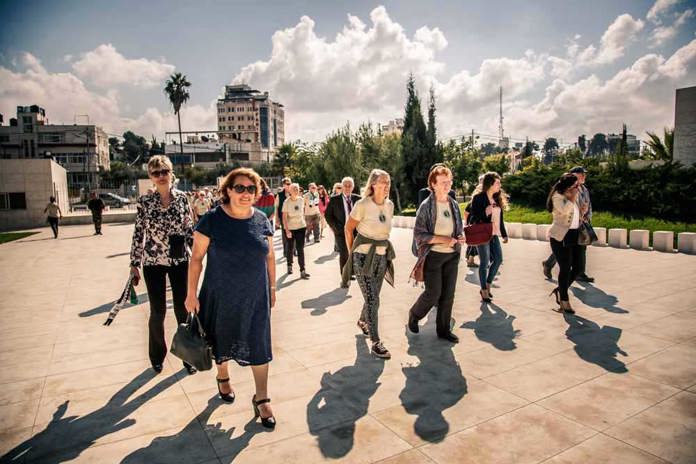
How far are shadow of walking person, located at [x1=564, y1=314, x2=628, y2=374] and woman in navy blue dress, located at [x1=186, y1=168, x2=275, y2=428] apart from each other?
10.6ft

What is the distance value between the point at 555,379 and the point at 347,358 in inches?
77.6

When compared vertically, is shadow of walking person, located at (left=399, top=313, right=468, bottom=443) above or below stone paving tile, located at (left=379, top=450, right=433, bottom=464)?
above

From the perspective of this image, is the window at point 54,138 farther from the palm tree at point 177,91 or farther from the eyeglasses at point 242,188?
the eyeglasses at point 242,188

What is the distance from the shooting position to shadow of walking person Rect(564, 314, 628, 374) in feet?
14.9

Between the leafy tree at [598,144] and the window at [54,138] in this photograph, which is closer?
the window at [54,138]

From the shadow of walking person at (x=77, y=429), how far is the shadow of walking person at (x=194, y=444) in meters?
0.44

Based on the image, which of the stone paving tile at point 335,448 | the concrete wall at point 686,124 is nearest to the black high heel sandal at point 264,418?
the stone paving tile at point 335,448

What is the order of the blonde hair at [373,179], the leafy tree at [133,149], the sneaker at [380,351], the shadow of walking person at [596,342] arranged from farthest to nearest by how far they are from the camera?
1. the leafy tree at [133,149]
2. the blonde hair at [373,179]
3. the sneaker at [380,351]
4. the shadow of walking person at [596,342]

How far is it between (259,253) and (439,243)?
2.30 m

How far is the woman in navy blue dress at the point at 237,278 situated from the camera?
3420mm

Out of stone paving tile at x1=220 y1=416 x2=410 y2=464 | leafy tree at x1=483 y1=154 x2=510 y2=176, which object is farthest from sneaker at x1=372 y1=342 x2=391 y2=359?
leafy tree at x1=483 y1=154 x2=510 y2=176

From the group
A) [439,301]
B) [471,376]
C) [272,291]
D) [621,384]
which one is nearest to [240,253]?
[272,291]

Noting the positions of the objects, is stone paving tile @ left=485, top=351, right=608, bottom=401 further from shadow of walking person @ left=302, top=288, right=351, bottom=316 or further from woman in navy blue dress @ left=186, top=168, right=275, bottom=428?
shadow of walking person @ left=302, top=288, right=351, bottom=316

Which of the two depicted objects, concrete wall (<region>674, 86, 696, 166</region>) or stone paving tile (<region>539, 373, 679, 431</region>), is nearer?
stone paving tile (<region>539, 373, 679, 431</region>)
